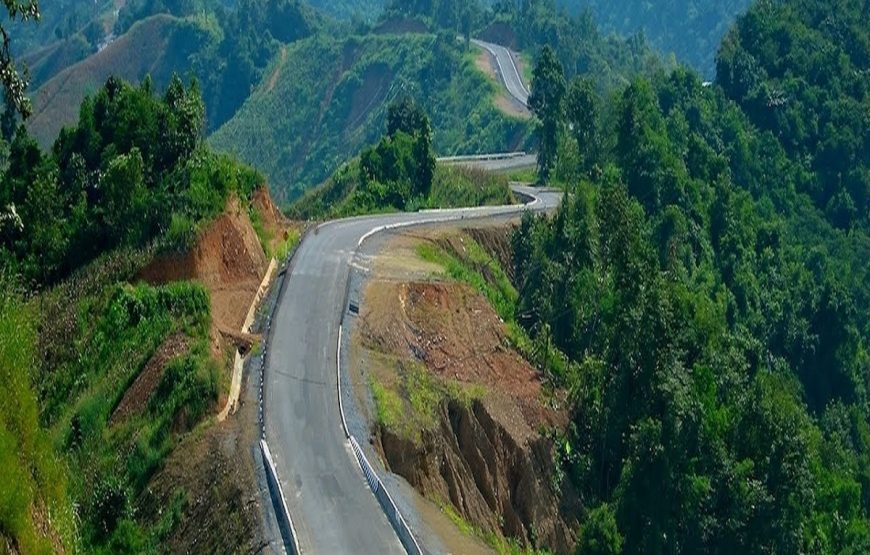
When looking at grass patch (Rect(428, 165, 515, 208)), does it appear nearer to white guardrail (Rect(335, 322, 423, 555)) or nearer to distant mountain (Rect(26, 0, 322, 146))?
white guardrail (Rect(335, 322, 423, 555))

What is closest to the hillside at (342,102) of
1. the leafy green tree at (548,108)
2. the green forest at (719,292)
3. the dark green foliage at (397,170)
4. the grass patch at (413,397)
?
the leafy green tree at (548,108)

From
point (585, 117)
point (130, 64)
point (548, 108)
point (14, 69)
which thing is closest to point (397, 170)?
point (585, 117)

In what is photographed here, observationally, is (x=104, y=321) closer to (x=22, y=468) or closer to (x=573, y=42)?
(x=22, y=468)

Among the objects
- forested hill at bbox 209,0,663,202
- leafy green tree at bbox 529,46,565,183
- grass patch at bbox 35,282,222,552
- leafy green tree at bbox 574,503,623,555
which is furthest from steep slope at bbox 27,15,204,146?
leafy green tree at bbox 574,503,623,555

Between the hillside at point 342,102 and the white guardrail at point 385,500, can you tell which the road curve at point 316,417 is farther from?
the hillside at point 342,102

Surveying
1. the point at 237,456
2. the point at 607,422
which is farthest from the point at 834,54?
the point at 237,456

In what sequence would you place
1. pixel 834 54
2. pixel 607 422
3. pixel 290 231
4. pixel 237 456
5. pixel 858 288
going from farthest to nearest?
pixel 834 54 → pixel 858 288 → pixel 290 231 → pixel 607 422 → pixel 237 456

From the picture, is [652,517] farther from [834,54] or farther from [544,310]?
[834,54]
